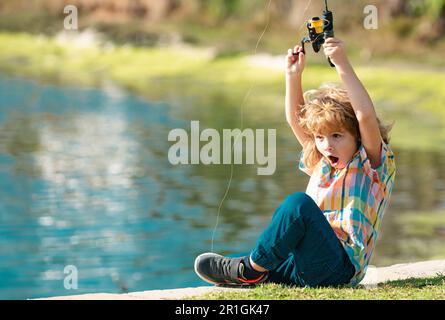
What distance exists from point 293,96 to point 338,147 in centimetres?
35

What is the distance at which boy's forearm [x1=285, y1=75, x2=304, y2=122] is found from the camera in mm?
4676

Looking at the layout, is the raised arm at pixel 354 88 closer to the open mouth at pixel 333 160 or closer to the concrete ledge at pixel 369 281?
the open mouth at pixel 333 160

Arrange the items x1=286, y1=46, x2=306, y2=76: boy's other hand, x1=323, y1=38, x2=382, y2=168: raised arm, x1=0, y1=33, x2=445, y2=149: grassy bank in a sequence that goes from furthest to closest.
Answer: x1=0, y1=33, x2=445, y2=149: grassy bank, x1=286, y1=46, x2=306, y2=76: boy's other hand, x1=323, y1=38, x2=382, y2=168: raised arm

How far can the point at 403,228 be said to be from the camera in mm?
9391

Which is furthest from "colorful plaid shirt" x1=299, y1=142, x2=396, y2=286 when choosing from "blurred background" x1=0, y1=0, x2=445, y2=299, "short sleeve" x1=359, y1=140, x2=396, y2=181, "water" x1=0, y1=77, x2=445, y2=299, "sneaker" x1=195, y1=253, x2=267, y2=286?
"water" x1=0, y1=77, x2=445, y2=299

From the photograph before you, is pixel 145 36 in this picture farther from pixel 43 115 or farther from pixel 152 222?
pixel 152 222

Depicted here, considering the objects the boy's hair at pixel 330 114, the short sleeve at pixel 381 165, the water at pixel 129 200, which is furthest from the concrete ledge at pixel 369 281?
the water at pixel 129 200

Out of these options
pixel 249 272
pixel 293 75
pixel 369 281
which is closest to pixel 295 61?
pixel 293 75

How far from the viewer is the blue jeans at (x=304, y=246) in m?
4.28

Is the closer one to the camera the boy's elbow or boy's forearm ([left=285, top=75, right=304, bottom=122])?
the boy's elbow

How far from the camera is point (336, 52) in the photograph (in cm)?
438

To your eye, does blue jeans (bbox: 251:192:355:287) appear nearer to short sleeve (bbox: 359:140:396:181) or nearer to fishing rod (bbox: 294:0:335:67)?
short sleeve (bbox: 359:140:396:181)

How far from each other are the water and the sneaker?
9.60ft

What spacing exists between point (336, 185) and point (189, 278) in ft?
11.9
